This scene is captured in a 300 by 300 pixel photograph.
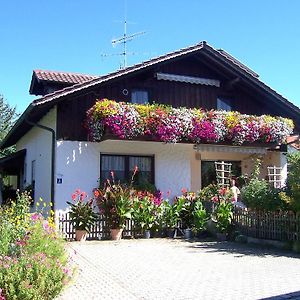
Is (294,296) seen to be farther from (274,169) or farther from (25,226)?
(274,169)

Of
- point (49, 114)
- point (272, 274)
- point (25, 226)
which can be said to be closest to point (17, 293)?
point (25, 226)

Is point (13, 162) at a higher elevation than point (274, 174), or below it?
higher

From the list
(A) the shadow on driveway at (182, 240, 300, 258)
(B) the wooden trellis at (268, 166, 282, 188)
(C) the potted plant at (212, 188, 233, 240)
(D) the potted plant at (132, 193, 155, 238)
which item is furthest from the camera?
(B) the wooden trellis at (268, 166, 282, 188)

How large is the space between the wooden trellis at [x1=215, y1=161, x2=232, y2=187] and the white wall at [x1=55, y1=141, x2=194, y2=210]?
1489 mm

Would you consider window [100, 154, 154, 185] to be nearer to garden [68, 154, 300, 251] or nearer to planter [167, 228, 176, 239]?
garden [68, 154, 300, 251]

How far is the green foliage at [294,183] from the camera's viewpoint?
12578mm

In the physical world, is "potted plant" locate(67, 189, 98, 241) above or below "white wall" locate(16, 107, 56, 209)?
below

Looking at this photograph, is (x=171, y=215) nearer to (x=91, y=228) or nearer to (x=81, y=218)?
(x=91, y=228)

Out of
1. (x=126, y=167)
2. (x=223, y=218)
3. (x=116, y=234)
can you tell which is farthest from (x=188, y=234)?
(x=126, y=167)

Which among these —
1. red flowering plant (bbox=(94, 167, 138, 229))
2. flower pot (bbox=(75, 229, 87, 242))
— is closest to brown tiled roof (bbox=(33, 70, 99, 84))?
red flowering plant (bbox=(94, 167, 138, 229))

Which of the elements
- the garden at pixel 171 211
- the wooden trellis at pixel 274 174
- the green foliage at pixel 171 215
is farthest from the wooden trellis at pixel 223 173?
the green foliage at pixel 171 215

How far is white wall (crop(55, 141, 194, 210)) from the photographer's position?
16.8 m

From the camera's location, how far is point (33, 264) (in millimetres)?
5938

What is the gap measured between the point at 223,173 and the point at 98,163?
563 cm
